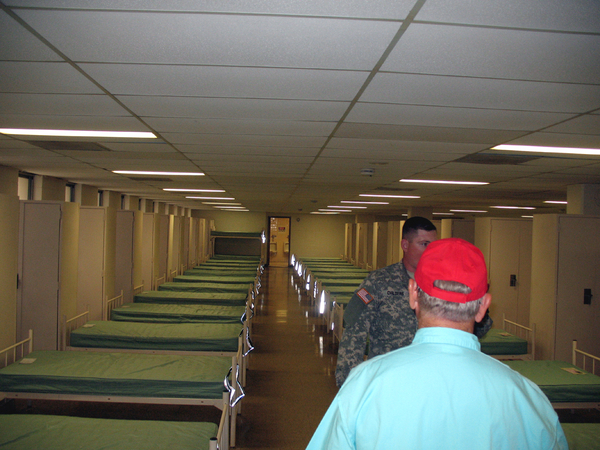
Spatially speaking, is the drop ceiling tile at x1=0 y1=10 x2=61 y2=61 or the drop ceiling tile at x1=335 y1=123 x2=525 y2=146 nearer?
Answer: the drop ceiling tile at x1=0 y1=10 x2=61 y2=61

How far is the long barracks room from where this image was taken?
4.91ft

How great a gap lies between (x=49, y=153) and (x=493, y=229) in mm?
6365

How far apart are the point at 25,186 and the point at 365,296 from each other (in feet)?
19.6

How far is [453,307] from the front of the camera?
3.17 ft

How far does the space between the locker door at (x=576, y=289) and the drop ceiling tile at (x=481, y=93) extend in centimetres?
348

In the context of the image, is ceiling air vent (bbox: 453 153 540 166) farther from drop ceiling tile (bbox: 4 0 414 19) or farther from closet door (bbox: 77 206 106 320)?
closet door (bbox: 77 206 106 320)

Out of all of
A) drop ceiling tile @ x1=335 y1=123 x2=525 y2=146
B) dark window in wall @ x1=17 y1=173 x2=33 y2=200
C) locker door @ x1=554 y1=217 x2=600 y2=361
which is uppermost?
drop ceiling tile @ x1=335 y1=123 x2=525 y2=146

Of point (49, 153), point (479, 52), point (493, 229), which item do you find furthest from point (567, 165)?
point (49, 153)

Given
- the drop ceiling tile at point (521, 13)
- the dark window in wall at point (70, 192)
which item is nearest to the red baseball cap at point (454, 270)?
the drop ceiling tile at point (521, 13)

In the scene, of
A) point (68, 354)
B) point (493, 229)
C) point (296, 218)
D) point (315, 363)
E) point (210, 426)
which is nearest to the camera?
point (210, 426)

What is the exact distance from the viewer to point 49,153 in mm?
4285

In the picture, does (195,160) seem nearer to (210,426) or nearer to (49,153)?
(49,153)

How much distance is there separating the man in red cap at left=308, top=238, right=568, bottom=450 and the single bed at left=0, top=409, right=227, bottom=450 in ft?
6.73

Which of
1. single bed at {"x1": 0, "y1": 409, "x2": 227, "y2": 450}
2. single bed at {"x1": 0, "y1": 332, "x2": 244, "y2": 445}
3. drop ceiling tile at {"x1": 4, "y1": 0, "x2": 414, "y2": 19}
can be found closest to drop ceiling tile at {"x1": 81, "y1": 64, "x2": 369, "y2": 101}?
drop ceiling tile at {"x1": 4, "y1": 0, "x2": 414, "y2": 19}
